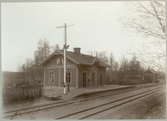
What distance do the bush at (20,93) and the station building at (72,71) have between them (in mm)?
330

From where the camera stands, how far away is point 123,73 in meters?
5.52

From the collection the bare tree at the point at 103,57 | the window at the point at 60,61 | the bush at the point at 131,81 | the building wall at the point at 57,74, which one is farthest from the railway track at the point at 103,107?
the window at the point at 60,61

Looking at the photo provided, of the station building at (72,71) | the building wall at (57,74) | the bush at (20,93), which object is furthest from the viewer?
the building wall at (57,74)

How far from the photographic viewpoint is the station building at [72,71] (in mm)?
5848

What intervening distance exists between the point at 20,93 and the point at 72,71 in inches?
69.4

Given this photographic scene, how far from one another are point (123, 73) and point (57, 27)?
7.60 feet

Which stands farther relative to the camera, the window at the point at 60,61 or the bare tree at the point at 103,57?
the window at the point at 60,61

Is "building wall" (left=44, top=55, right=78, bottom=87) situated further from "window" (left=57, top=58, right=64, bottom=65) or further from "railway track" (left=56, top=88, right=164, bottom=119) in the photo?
"railway track" (left=56, top=88, right=164, bottom=119)

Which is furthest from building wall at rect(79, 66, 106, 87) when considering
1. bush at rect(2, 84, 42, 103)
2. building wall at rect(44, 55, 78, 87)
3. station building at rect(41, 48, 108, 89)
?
bush at rect(2, 84, 42, 103)

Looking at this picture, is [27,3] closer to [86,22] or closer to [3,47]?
[3,47]

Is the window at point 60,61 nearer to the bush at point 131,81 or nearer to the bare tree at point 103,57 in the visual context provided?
the bare tree at point 103,57

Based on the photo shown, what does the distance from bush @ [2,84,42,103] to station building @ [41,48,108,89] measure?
330 millimetres

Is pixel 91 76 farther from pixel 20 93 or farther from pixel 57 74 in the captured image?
pixel 20 93

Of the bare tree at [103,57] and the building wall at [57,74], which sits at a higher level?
the bare tree at [103,57]
